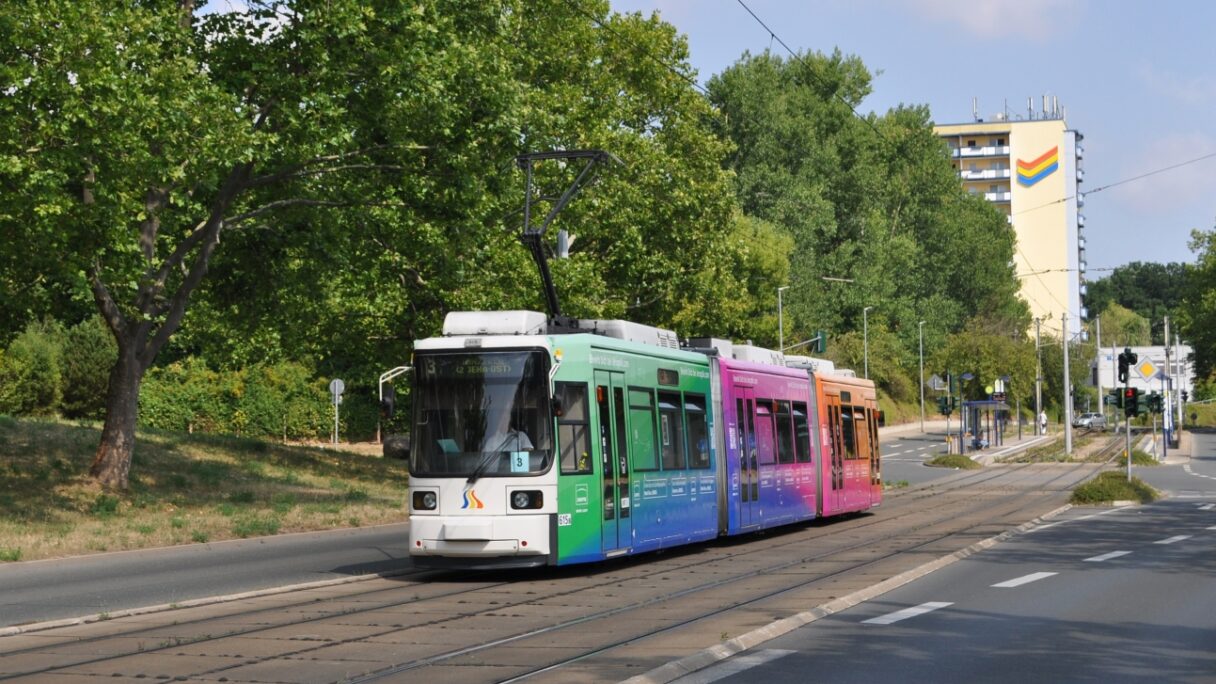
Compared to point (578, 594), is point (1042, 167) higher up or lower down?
higher up

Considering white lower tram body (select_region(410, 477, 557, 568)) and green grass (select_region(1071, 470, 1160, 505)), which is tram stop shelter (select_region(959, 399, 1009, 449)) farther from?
white lower tram body (select_region(410, 477, 557, 568))

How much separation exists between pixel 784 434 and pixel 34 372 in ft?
109

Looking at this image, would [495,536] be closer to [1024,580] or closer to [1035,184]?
[1024,580]

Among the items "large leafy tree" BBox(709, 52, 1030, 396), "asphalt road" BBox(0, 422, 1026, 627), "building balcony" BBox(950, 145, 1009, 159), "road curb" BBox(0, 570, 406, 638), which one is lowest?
"asphalt road" BBox(0, 422, 1026, 627)

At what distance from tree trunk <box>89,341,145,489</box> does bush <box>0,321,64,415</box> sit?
2246cm

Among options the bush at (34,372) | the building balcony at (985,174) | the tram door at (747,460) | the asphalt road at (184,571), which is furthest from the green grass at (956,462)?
the building balcony at (985,174)

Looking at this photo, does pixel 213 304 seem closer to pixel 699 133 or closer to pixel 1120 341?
pixel 699 133

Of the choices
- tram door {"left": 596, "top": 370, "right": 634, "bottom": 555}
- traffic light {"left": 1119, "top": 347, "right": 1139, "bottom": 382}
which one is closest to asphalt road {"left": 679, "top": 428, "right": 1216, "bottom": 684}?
tram door {"left": 596, "top": 370, "right": 634, "bottom": 555}

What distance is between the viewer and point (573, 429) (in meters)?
17.4

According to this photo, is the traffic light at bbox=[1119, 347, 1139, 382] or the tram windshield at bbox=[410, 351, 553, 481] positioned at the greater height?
the traffic light at bbox=[1119, 347, 1139, 382]

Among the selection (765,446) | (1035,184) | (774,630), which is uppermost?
(1035,184)

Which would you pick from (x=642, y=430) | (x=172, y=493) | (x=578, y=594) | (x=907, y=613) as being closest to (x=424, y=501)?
(x=578, y=594)

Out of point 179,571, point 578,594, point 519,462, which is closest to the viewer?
point 578,594

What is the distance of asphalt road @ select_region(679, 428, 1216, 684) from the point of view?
9.89m
